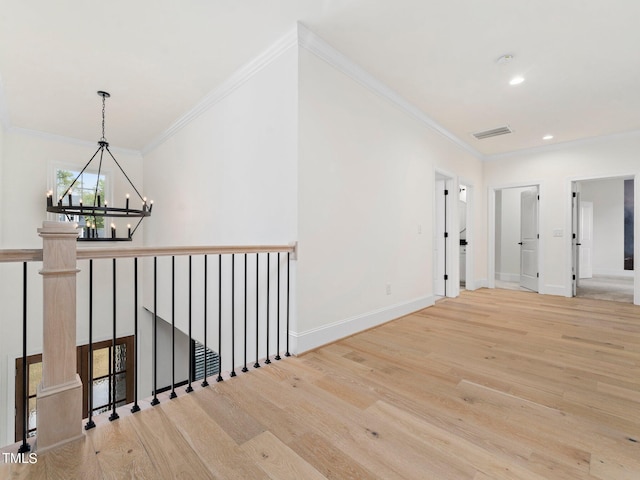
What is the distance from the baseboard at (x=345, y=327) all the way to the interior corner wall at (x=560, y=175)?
307 centimetres

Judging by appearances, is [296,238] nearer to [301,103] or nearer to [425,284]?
[301,103]

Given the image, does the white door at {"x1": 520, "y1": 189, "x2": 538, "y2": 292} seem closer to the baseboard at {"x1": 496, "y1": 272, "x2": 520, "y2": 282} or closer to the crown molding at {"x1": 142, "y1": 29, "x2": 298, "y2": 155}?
the baseboard at {"x1": 496, "y1": 272, "x2": 520, "y2": 282}

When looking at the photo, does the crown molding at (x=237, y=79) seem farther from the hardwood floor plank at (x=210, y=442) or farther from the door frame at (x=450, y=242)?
the door frame at (x=450, y=242)

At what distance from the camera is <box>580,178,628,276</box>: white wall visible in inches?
310

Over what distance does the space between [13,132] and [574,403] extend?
719 centimetres

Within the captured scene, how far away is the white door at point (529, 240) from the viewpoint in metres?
5.57

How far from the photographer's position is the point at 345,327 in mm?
2932

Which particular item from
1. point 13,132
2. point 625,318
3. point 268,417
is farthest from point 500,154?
point 13,132

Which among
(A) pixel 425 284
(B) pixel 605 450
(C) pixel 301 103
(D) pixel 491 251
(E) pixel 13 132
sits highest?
(E) pixel 13 132

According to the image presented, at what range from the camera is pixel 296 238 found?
2516 mm

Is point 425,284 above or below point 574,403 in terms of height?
above

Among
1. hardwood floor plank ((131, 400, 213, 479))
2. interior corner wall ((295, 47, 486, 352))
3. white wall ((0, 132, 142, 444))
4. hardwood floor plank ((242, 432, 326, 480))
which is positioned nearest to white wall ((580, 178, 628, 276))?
interior corner wall ((295, 47, 486, 352))

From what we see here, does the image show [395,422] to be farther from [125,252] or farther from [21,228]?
[21,228]

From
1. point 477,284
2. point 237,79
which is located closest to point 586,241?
point 477,284
